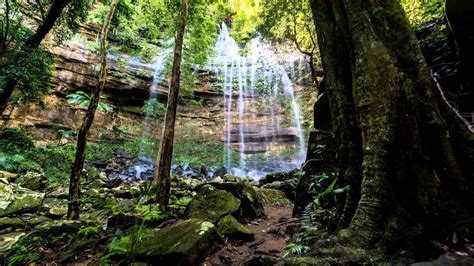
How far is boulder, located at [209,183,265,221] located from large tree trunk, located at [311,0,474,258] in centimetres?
254

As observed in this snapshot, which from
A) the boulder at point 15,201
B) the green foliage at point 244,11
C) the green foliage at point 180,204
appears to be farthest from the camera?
the green foliage at point 244,11

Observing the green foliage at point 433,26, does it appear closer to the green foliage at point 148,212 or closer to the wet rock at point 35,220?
the green foliage at point 148,212

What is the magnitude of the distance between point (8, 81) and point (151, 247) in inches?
243

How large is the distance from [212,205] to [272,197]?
134 inches

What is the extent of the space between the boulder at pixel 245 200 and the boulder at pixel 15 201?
13.6 feet

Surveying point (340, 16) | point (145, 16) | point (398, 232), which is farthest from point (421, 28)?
point (145, 16)

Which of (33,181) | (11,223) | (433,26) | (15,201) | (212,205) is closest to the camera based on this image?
(212,205)

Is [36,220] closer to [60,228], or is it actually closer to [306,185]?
[60,228]

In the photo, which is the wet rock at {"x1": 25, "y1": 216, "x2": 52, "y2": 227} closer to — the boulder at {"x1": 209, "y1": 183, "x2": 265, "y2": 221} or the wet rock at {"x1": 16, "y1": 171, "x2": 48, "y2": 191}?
the wet rock at {"x1": 16, "y1": 171, "x2": 48, "y2": 191}

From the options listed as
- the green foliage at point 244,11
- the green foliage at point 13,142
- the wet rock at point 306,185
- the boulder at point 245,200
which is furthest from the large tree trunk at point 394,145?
the green foliage at point 13,142

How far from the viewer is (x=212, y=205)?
16.0 feet

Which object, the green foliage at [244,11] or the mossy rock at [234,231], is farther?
the green foliage at [244,11]

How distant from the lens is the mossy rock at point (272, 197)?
769cm

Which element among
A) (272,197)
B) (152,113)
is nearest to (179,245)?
(272,197)
